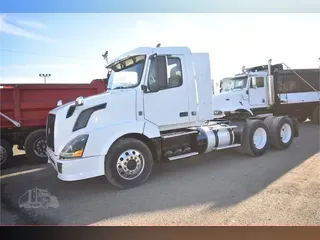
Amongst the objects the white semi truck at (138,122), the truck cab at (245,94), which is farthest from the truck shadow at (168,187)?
the truck cab at (245,94)

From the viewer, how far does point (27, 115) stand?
555 cm

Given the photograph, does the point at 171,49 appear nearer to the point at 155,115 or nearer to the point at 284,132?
the point at 155,115

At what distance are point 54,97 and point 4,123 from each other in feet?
3.79

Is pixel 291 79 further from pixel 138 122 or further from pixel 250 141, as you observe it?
pixel 138 122

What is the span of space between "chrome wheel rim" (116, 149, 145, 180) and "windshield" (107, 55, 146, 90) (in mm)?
1149

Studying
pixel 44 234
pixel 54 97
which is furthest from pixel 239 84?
pixel 44 234

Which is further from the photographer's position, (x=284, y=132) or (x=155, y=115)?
(x=284, y=132)

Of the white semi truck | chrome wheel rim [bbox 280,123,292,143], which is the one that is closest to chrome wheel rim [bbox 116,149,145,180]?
the white semi truck

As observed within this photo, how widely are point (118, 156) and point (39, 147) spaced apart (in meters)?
2.74

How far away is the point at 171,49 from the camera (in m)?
4.39

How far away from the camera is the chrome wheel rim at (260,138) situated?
559cm

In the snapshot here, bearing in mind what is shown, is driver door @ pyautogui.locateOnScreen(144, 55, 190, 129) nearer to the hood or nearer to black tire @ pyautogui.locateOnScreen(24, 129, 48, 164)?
the hood

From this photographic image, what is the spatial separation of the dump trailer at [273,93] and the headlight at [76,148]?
535 cm

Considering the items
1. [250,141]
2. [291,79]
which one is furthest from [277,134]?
[291,79]
